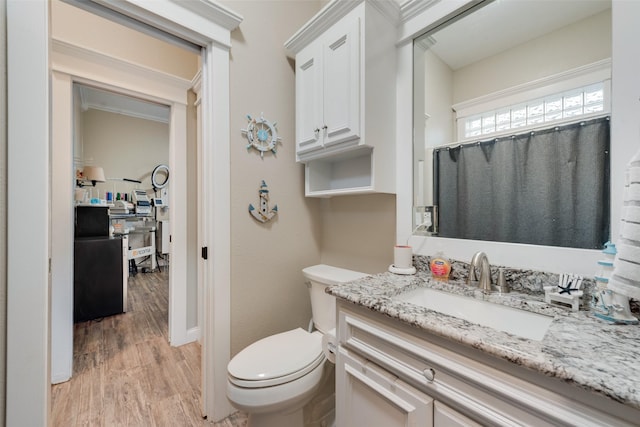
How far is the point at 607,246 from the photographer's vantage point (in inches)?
32.2

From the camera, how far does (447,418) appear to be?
2.24 ft

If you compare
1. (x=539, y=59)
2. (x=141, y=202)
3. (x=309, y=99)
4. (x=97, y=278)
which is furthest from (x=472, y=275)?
(x=141, y=202)

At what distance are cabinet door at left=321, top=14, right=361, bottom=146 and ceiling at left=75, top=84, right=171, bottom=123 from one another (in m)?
3.13

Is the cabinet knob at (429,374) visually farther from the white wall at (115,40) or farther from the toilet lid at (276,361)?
the white wall at (115,40)

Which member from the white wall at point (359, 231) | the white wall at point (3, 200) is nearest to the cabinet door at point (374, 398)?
the white wall at point (359, 231)

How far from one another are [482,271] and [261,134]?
139 cm

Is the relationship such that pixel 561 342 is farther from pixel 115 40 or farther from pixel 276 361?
pixel 115 40

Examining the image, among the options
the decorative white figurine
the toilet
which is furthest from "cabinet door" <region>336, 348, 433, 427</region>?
the decorative white figurine

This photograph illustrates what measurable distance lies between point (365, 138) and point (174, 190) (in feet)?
5.93

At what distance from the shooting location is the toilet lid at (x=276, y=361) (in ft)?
3.62

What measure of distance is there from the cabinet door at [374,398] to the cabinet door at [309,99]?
1.11 meters

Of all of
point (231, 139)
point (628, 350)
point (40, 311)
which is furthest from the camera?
point (231, 139)

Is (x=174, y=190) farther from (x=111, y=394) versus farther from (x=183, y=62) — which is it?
(x=111, y=394)

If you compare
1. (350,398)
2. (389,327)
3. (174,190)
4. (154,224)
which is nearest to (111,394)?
(174,190)
